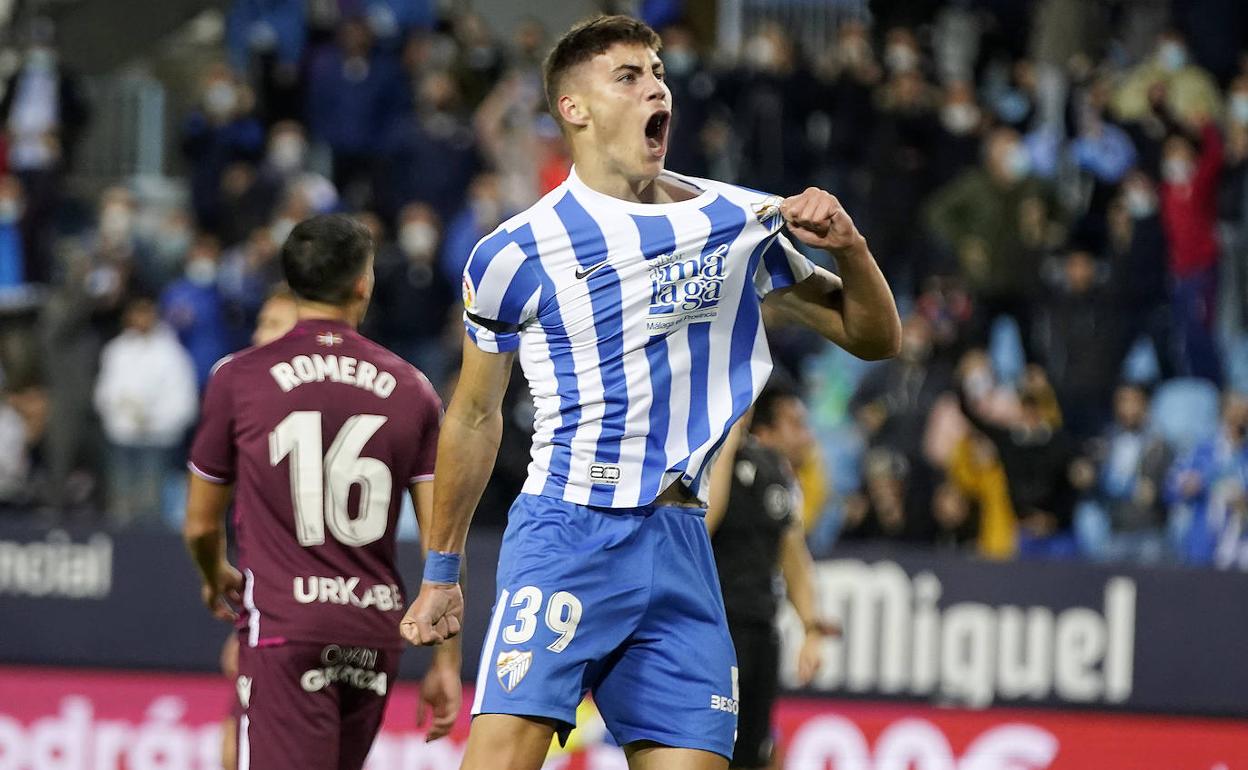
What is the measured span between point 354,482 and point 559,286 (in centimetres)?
120

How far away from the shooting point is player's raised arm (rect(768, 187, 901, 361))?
182 inches

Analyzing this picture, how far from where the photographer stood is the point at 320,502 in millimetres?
5719

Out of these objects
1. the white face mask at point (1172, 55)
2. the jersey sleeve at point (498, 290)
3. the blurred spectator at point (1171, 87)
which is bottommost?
the jersey sleeve at point (498, 290)

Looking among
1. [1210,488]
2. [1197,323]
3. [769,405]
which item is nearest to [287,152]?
[1197,323]

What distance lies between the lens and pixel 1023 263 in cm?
1502

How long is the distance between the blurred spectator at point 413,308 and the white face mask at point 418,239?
114mm

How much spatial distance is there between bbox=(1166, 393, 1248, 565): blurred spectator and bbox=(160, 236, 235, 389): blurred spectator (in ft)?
23.2

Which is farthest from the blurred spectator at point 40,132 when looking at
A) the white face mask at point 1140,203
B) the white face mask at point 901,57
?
the white face mask at point 1140,203

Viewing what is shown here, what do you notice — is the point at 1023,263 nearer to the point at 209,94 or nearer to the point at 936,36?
the point at 936,36

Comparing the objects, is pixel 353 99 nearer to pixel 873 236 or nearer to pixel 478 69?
pixel 478 69

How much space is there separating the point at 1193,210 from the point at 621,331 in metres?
11.3

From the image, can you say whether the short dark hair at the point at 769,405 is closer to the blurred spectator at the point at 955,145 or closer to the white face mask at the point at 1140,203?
the white face mask at the point at 1140,203

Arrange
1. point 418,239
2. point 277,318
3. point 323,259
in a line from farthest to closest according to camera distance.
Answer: point 418,239
point 277,318
point 323,259

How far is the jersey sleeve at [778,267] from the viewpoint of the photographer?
5.02 meters
